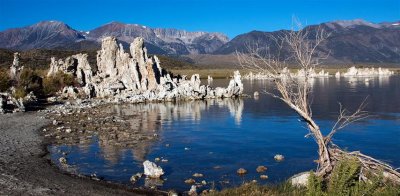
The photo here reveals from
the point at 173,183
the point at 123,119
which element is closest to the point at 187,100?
the point at 123,119

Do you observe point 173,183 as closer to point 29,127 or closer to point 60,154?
point 60,154

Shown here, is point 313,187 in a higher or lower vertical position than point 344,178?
lower

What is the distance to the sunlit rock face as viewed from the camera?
7875 centimetres

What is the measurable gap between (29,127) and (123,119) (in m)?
11.3

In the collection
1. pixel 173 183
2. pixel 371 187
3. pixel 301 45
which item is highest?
pixel 301 45

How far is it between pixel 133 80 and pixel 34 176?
66956 mm

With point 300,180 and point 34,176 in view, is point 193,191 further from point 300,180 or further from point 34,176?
point 34,176

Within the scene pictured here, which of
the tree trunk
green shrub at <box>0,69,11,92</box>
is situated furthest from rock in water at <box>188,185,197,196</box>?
green shrub at <box>0,69,11,92</box>

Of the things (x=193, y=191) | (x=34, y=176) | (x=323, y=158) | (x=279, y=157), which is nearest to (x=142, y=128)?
(x=279, y=157)

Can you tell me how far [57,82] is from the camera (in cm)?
9250

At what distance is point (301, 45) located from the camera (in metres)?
16.4

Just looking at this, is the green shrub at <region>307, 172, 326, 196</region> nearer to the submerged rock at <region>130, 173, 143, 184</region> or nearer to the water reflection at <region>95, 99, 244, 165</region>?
the submerged rock at <region>130, 173, 143, 184</region>

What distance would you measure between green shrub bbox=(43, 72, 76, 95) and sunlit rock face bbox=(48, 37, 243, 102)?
8.54 ft

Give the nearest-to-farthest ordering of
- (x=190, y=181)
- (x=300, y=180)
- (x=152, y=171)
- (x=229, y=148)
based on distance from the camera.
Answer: (x=300, y=180) → (x=190, y=181) → (x=152, y=171) → (x=229, y=148)
